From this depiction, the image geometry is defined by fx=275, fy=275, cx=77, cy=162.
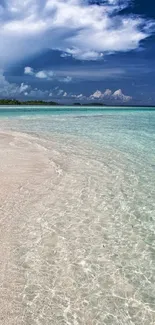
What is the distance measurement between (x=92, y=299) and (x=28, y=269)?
2.93ft

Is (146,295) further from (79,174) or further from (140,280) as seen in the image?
(79,174)

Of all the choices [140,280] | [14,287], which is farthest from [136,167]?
[14,287]

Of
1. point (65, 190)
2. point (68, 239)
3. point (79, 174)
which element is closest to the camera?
point (68, 239)

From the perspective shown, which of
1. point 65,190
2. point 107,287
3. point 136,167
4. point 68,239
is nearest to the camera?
point 107,287

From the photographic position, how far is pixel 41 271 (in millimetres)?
3330

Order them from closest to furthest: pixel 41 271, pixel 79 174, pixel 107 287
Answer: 1. pixel 107 287
2. pixel 41 271
3. pixel 79 174

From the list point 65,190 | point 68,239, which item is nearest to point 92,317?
point 68,239

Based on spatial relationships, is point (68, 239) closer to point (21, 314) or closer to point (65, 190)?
point (21, 314)

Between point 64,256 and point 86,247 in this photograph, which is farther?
point 86,247

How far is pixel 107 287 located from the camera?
3.10 meters

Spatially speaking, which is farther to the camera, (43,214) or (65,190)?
(65,190)

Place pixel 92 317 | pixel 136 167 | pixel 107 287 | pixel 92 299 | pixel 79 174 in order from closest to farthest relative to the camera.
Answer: pixel 92 317, pixel 92 299, pixel 107 287, pixel 79 174, pixel 136 167

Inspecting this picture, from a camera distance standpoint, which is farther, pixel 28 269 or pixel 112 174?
pixel 112 174

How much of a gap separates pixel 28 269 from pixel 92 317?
3.38 ft
